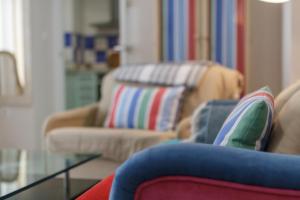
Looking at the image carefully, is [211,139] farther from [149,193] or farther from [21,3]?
[21,3]

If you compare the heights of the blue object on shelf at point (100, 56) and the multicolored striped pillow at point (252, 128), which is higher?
the blue object on shelf at point (100, 56)

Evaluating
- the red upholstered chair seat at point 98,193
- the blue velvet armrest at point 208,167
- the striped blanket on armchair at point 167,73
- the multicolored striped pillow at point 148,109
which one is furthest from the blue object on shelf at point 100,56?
the blue velvet armrest at point 208,167

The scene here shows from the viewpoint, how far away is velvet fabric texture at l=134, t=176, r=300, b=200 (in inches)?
29.6

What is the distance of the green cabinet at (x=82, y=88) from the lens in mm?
5641

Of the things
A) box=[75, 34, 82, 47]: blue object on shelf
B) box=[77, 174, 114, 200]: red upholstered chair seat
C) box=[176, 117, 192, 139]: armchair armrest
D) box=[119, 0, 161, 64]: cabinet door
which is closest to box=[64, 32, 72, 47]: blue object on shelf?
box=[75, 34, 82, 47]: blue object on shelf

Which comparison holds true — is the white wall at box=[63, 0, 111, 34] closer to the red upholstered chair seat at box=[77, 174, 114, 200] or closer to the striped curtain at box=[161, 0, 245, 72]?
the striped curtain at box=[161, 0, 245, 72]

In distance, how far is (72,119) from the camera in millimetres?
2902

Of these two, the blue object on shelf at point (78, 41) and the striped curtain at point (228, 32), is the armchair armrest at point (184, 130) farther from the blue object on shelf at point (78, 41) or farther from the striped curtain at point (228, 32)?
the blue object on shelf at point (78, 41)

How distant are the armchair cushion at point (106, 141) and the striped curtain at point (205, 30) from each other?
1140 millimetres

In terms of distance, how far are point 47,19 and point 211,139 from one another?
3015mm

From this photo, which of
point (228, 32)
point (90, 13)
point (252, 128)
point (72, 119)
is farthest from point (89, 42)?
point (252, 128)

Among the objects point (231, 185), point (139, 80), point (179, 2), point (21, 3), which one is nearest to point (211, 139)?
point (231, 185)

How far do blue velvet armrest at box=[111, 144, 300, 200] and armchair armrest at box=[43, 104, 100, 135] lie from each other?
2068 mm

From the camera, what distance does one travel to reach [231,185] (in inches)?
30.0
